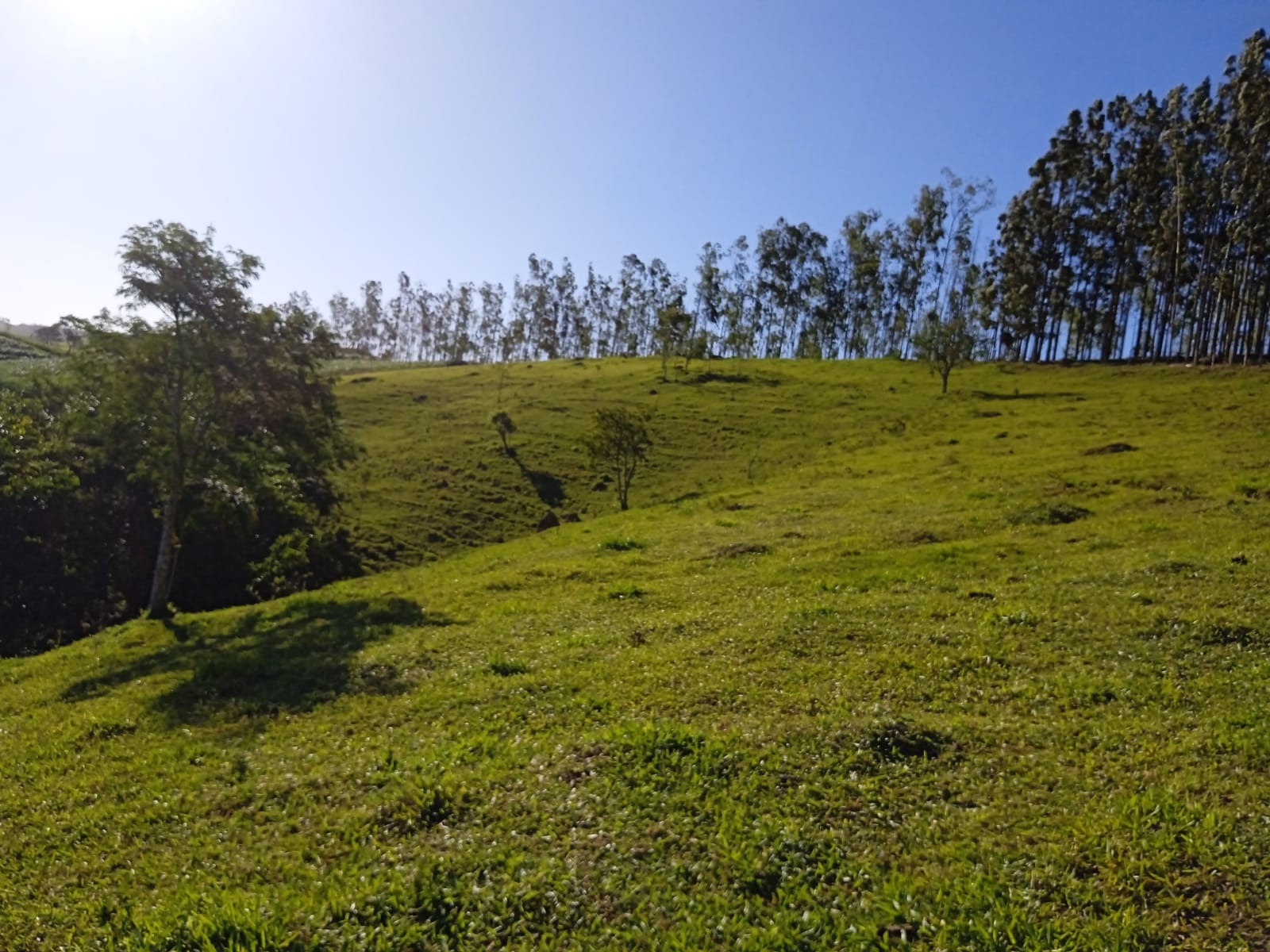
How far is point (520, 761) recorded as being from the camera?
10.7 m


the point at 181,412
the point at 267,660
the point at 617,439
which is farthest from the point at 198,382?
the point at 617,439

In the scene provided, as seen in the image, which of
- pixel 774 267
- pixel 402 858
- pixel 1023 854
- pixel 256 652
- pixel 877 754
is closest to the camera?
pixel 1023 854

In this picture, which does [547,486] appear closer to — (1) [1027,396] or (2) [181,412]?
(2) [181,412]

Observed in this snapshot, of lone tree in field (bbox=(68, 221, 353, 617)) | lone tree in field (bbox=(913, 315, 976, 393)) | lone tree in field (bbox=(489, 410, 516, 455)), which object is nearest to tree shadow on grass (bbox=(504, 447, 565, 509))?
lone tree in field (bbox=(489, 410, 516, 455))

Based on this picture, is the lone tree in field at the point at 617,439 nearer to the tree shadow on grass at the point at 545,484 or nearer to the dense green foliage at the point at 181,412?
the tree shadow on grass at the point at 545,484

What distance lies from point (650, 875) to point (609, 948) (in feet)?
3.62

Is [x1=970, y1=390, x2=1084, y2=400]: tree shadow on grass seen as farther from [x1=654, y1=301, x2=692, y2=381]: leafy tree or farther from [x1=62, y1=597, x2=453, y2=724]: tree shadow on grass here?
[x1=62, y1=597, x2=453, y2=724]: tree shadow on grass

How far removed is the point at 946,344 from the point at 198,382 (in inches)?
2799

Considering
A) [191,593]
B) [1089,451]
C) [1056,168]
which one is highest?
[1056,168]

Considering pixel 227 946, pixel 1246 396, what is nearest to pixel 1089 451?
pixel 1246 396

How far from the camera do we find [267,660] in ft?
58.3

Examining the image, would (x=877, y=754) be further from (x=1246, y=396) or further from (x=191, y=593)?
(x=1246, y=396)

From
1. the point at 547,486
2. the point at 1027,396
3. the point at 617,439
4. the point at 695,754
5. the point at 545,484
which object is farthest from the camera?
the point at 1027,396

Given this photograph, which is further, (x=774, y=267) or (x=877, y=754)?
(x=774, y=267)
